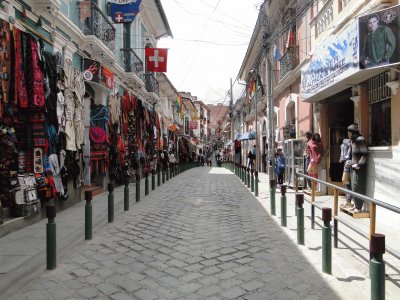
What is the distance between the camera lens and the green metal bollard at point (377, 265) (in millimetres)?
2797

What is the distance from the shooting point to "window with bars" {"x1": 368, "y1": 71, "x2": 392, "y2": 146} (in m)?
7.27

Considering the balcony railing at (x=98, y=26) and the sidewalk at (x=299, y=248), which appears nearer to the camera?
the sidewalk at (x=299, y=248)

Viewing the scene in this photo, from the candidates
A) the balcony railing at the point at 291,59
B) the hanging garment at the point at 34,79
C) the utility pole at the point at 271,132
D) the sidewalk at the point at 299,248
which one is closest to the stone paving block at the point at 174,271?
the sidewalk at the point at 299,248

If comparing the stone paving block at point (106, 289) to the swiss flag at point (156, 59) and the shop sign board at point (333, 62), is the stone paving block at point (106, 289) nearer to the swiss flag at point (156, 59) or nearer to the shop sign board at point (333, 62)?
the shop sign board at point (333, 62)

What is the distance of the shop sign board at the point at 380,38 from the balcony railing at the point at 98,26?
24.8 feet

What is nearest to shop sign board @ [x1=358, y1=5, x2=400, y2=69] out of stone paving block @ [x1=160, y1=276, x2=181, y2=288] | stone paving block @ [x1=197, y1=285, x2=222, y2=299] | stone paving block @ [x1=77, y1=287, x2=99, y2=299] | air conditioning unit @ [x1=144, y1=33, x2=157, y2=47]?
stone paving block @ [x1=197, y1=285, x2=222, y2=299]

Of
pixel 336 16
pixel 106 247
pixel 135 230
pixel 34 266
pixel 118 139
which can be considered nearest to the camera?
pixel 34 266

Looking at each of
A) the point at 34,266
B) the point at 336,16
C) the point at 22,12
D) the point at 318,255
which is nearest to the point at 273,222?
the point at 318,255

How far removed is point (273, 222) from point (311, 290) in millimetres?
3679

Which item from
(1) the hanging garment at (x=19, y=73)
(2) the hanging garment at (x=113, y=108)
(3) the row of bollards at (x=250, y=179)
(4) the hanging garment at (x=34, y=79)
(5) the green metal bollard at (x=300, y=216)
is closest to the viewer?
(5) the green metal bollard at (x=300, y=216)

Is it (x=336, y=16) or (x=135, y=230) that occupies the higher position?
(x=336, y=16)

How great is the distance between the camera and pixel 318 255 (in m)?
5.20

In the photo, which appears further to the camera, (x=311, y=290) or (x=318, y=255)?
(x=318, y=255)

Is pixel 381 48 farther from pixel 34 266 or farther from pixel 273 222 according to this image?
pixel 34 266
